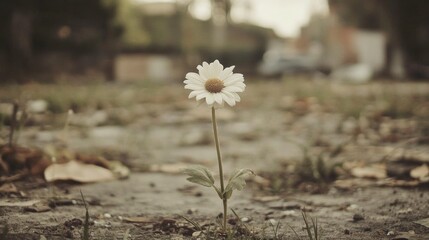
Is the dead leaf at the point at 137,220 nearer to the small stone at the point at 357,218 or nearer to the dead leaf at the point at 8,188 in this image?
the dead leaf at the point at 8,188

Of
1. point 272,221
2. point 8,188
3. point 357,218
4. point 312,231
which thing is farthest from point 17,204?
point 357,218

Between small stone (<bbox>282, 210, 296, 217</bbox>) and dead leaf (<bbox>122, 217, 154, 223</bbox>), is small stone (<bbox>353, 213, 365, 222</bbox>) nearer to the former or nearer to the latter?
small stone (<bbox>282, 210, 296, 217</bbox>)

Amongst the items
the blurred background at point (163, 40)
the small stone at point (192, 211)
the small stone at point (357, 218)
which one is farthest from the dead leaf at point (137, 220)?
the blurred background at point (163, 40)

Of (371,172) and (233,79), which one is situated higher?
(233,79)

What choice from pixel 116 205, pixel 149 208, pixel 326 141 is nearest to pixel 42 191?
pixel 116 205

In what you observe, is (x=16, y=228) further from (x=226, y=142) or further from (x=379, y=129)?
(x=379, y=129)

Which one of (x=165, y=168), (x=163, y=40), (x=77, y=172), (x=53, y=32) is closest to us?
(x=77, y=172)

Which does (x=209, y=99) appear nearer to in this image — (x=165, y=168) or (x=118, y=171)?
(x=118, y=171)
